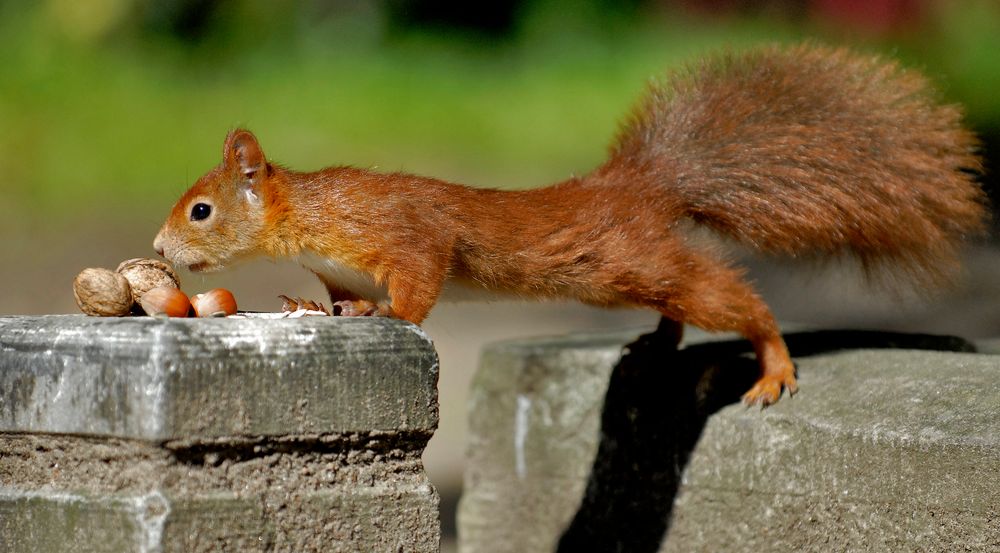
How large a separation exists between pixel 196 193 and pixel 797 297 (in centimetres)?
346

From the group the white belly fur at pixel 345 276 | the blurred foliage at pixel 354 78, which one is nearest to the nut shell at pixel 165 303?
the white belly fur at pixel 345 276

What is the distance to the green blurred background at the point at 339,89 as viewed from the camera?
276 inches

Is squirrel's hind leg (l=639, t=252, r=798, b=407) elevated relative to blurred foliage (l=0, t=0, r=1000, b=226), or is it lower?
lower

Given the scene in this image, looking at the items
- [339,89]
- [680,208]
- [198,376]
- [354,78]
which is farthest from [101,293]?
[354,78]

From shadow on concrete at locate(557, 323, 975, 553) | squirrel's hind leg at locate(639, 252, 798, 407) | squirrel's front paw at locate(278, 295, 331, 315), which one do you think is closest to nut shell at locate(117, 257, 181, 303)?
squirrel's front paw at locate(278, 295, 331, 315)

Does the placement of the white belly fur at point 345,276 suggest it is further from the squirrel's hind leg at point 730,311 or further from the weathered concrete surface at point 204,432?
the squirrel's hind leg at point 730,311

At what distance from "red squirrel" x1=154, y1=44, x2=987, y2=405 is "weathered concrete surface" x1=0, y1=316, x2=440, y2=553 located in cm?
34

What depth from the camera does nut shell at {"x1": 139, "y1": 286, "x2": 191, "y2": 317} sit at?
2.04m

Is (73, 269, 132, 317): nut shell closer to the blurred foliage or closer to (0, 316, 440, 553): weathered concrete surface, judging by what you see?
(0, 316, 440, 553): weathered concrete surface

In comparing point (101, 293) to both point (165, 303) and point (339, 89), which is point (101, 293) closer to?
point (165, 303)

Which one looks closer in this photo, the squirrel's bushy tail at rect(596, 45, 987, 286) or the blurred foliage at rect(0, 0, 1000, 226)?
the squirrel's bushy tail at rect(596, 45, 987, 286)

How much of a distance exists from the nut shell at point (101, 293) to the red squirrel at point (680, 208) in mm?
374

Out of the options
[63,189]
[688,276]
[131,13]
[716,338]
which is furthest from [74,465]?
[131,13]

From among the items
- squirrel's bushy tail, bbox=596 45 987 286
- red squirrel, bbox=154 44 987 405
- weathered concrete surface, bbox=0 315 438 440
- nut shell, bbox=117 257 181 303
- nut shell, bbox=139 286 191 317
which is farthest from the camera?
squirrel's bushy tail, bbox=596 45 987 286
